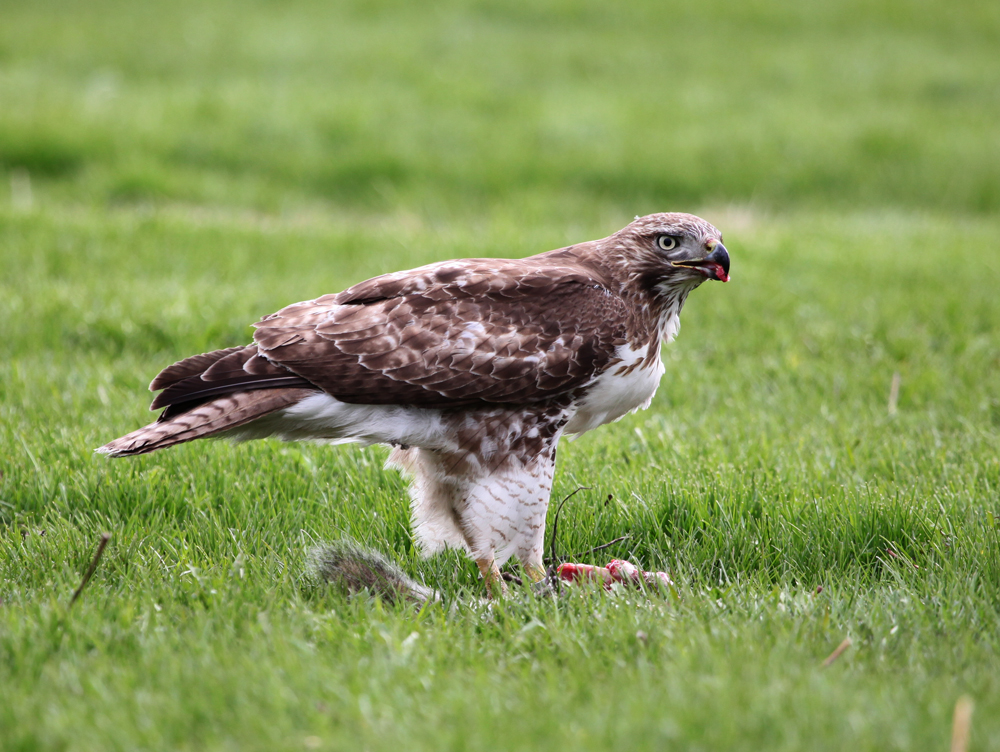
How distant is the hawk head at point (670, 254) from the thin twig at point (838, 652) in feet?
5.35

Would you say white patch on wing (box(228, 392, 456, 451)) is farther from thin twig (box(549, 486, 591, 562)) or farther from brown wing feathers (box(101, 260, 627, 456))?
thin twig (box(549, 486, 591, 562))

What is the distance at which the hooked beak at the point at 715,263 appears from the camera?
4230 millimetres

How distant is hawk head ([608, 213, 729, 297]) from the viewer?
4.27 metres

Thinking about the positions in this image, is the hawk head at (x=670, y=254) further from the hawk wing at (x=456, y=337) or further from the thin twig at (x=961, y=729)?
the thin twig at (x=961, y=729)

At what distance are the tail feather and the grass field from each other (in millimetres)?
525

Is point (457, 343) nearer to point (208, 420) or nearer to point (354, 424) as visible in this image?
point (354, 424)

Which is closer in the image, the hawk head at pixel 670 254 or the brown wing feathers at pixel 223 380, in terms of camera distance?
the brown wing feathers at pixel 223 380

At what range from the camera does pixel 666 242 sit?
171 inches

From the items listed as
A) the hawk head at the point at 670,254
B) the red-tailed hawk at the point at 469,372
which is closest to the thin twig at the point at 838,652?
the red-tailed hawk at the point at 469,372

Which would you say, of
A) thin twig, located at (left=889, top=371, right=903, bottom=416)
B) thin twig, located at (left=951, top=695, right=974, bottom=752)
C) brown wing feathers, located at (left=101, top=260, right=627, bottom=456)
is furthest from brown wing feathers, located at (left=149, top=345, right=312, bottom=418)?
thin twig, located at (left=889, top=371, right=903, bottom=416)

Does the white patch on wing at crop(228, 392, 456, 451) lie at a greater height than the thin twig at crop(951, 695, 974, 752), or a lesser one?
greater

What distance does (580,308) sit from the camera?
13.8 feet

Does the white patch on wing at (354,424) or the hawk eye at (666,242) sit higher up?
the hawk eye at (666,242)

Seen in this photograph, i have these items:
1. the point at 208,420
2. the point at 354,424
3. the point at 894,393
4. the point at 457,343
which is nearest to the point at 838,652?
the point at 457,343
